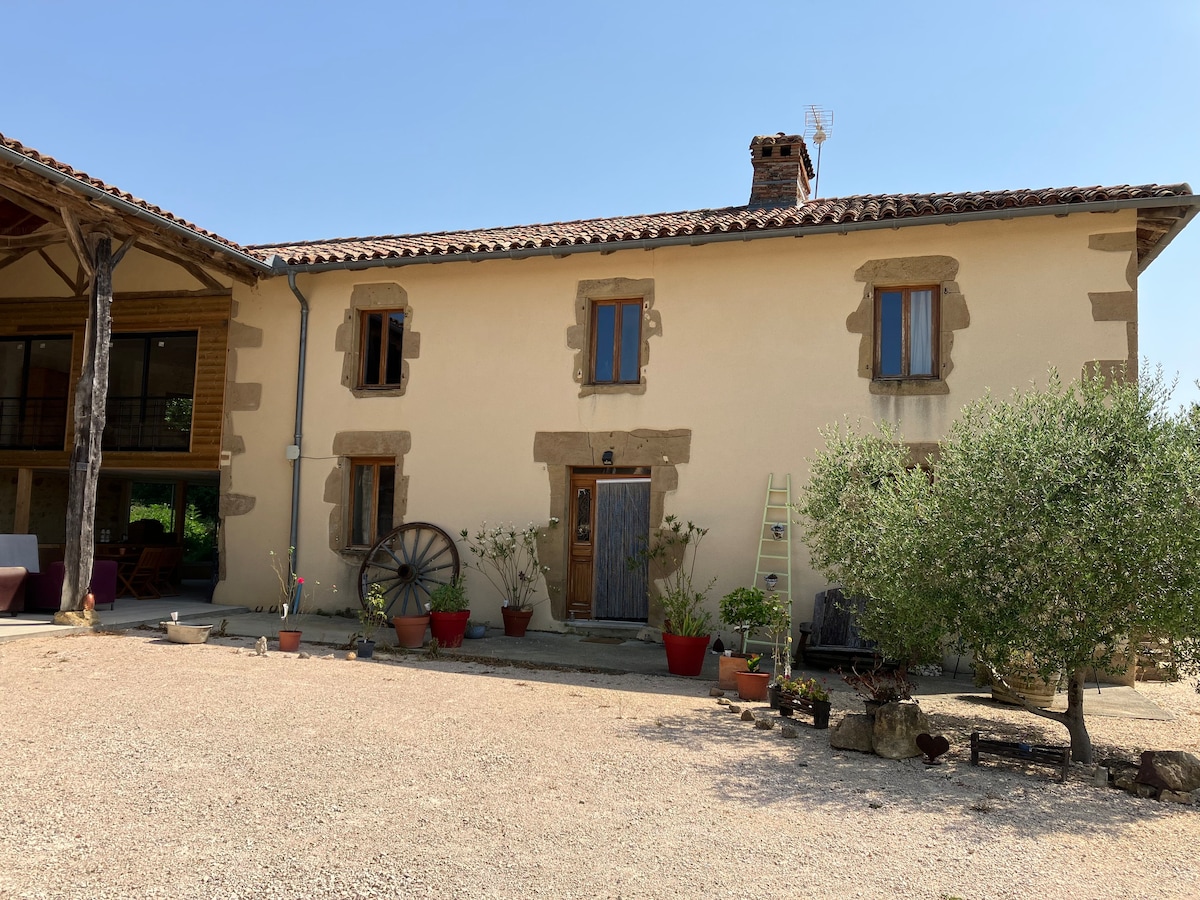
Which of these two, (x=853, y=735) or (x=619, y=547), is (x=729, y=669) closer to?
(x=853, y=735)

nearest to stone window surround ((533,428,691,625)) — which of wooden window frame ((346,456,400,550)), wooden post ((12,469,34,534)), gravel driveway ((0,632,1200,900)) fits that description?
wooden window frame ((346,456,400,550))

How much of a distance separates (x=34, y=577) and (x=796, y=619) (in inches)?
297

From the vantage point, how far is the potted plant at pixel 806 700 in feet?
19.2

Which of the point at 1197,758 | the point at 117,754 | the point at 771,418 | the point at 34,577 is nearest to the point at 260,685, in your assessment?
the point at 117,754

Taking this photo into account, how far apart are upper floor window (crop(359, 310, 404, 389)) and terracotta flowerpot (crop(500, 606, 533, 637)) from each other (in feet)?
9.62

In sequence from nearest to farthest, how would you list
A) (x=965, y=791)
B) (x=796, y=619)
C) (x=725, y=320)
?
(x=965, y=791) < (x=796, y=619) < (x=725, y=320)

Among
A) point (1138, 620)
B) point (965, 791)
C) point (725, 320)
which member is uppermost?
point (725, 320)

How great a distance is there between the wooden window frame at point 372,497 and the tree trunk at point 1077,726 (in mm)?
7114

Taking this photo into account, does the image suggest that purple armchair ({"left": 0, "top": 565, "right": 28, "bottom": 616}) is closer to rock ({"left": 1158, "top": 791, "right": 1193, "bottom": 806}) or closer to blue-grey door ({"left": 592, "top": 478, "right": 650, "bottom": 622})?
blue-grey door ({"left": 592, "top": 478, "right": 650, "bottom": 622})

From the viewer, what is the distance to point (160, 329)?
1126cm

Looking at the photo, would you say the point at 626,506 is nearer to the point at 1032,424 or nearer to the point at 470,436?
the point at 470,436

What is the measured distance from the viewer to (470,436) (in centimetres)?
987

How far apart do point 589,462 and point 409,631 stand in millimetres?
2447

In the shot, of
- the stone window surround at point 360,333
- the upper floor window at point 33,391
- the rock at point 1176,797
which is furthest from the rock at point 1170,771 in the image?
the upper floor window at point 33,391
